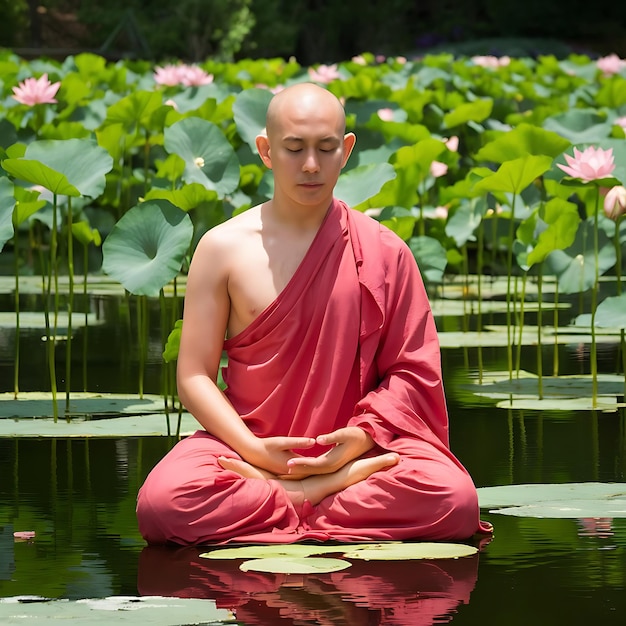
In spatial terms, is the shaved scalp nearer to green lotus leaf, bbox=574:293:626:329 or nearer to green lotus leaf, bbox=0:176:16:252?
green lotus leaf, bbox=0:176:16:252

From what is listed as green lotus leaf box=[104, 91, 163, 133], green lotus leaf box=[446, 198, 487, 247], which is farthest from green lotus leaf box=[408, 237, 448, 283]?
green lotus leaf box=[104, 91, 163, 133]

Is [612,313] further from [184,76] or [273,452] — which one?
[184,76]

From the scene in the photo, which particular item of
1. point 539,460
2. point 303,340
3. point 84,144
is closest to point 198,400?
point 303,340

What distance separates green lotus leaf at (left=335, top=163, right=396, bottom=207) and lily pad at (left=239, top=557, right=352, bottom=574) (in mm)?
2284

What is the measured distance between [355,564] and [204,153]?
283cm

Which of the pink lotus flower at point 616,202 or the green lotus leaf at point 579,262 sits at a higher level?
the pink lotus flower at point 616,202

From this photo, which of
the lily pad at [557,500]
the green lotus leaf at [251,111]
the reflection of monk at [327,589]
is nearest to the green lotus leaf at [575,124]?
the green lotus leaf at [251,111]

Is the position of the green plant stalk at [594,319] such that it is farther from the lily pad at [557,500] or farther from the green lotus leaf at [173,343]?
the green lotus leaf at [173,343]

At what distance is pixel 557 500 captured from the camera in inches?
147

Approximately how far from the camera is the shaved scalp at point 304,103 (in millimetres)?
3416

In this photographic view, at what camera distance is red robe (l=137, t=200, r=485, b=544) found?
3.34 metres

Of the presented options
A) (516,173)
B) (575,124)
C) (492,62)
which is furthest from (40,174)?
(492,62)

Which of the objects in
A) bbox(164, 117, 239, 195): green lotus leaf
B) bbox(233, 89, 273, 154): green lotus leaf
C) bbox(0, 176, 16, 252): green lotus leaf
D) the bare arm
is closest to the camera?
the bare arm

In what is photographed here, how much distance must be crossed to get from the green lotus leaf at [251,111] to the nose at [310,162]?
3.47 metres
